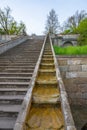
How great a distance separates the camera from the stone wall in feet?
31.9

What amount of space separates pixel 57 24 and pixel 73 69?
29.8 meters

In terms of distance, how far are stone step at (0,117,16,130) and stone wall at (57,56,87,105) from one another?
616 cm

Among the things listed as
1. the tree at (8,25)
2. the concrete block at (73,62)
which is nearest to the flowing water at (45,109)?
the concrete block at (73,62)

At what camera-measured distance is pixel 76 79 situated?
983cm

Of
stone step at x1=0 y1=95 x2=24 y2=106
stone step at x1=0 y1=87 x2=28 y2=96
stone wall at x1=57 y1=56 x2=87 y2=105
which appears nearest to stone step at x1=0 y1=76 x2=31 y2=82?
stone step at x1=0 y1=87 x2=28 y2=96

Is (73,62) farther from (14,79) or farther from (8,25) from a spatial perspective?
(8,25)

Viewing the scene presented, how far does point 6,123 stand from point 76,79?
6.59 m

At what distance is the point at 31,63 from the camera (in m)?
7.92

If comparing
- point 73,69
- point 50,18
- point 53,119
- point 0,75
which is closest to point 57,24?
point 50,18

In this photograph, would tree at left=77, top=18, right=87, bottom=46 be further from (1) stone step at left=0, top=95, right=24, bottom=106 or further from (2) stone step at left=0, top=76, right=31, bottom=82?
(1) stone step at left=0, top=95, right=24, bottom=106

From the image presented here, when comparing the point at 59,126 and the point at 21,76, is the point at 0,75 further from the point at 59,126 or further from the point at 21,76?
the point at 59,126

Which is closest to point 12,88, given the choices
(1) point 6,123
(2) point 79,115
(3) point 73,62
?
(1) point 6,123

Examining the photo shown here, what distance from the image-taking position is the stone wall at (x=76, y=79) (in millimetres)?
9734

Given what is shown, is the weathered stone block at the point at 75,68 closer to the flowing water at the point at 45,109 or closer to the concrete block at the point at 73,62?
the concrete block at the point at 73,62
